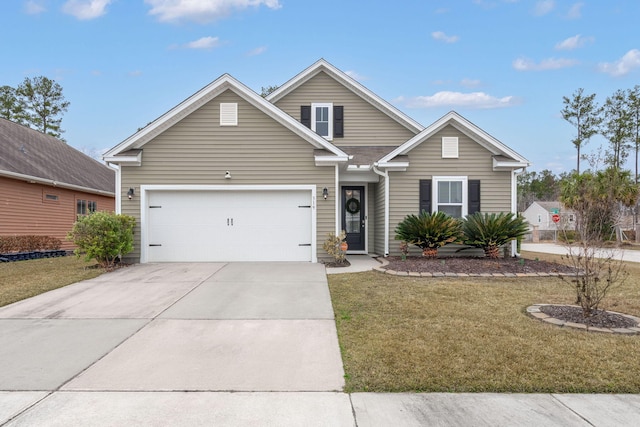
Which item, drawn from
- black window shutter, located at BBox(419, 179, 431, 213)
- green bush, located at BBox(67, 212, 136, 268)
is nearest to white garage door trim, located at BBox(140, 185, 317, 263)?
green bush, located at BBox(67, 212, 136, 268)

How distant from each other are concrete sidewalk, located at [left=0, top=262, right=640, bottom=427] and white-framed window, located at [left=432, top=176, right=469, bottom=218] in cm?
633

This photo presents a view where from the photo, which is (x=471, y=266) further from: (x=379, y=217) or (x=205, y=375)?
(x=205, y=375)

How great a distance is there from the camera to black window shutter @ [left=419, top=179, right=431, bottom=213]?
11.3m

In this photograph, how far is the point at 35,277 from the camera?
861 centimetres

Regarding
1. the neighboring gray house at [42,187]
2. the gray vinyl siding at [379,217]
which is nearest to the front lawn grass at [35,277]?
the neighboring gray house at [42,187]

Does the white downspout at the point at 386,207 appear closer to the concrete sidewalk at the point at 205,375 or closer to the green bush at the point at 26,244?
the concrete sidewalk at the point at 205,375

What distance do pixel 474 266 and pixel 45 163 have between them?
17.3 meters

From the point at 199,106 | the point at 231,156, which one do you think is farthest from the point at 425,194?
the point at 199,106

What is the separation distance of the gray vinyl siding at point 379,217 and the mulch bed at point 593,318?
20.4 ft

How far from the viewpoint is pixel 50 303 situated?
6.25m

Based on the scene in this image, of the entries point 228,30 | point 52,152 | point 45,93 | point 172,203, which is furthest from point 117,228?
point 45,93

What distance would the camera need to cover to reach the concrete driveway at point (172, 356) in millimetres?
2969

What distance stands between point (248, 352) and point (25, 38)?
2169 cm

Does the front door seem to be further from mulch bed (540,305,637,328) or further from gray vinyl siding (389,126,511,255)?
mulch bed (540,305,637,328)
